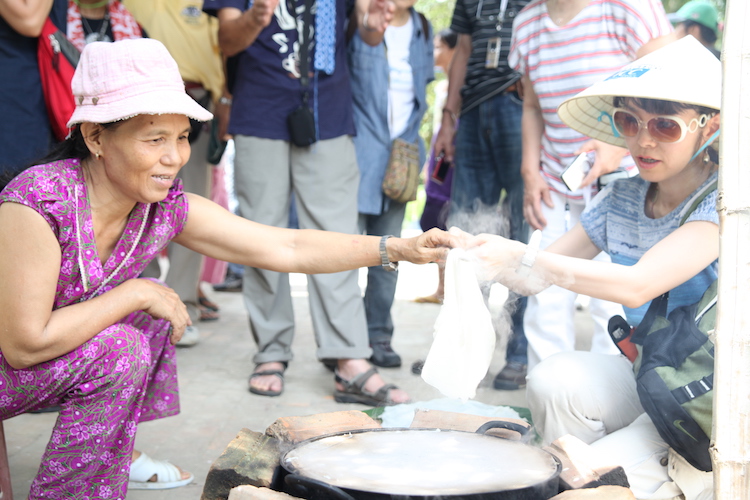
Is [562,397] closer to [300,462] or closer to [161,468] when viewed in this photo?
[300,462]

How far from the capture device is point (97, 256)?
2.09 m

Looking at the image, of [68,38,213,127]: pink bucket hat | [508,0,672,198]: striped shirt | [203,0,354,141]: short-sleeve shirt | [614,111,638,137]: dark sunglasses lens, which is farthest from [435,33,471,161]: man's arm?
[68,38,213,127]: pink bucket hat

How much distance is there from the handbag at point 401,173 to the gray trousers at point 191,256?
1.35 metres

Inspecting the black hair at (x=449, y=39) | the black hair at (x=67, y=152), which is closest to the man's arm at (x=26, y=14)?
the black hair at (x=67, y=152)

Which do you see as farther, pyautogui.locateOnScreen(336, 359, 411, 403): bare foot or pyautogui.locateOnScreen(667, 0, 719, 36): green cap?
pyautogui.locateOnScreen(667, 0, 719, 36): green cap

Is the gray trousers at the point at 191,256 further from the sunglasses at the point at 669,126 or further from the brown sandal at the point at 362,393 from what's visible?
the sunglasses at the point at 669,126

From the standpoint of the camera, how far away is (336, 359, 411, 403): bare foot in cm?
333

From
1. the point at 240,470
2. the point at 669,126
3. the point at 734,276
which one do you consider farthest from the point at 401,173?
the point at 734,276

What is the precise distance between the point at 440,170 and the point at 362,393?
1.85 metres

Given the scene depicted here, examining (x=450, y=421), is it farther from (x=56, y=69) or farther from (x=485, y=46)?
(x=485, y=46)

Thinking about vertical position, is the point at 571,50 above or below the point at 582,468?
above

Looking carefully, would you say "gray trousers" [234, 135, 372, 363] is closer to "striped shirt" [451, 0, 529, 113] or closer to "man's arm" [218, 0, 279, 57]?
"man's arm" [218, 0, 279, 57]

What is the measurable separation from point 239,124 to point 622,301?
204 cm

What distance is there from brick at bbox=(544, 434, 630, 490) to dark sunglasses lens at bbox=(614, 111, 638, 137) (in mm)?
976
